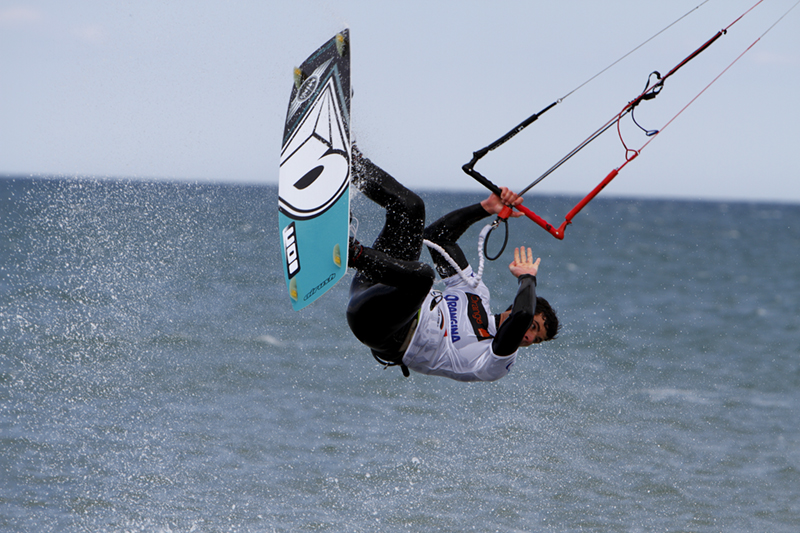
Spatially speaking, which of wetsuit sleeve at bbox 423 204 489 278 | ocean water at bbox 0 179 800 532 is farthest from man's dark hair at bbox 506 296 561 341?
ocean water at bbox 0 179 800 532

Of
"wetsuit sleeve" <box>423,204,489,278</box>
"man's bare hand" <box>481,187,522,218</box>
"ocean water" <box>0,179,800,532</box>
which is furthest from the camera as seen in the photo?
"ocean water" <box>0,179,800,532</box>

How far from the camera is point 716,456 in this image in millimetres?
7180

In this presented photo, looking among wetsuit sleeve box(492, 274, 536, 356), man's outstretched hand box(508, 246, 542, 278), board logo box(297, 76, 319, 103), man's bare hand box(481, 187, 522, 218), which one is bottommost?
wetsuit sleeve box(492, 274, 536, 356)

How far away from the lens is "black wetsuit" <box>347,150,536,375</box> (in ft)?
13.2

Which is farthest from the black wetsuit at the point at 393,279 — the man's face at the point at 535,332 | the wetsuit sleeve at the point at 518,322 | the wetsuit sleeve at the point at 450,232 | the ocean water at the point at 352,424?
the ocean water at the point at 352,424

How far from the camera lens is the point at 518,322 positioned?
4277 millimetres

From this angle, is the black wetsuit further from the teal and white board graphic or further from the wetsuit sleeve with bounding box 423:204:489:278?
the wetsuit sleeve with bounding box 423:204:489:278

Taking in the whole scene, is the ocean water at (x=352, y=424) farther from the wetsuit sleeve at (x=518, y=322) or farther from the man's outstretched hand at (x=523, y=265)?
the wetsuit sleeve at (x=518, y=322)

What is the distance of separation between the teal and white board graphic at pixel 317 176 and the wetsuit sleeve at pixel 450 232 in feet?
3.02

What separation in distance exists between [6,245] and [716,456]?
21919 millimetres

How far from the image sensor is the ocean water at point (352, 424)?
5699mm

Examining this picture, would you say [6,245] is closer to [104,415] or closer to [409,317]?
[104,415]

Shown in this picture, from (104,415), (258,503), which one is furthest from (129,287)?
(258,503)

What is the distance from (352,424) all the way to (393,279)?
383 cm
